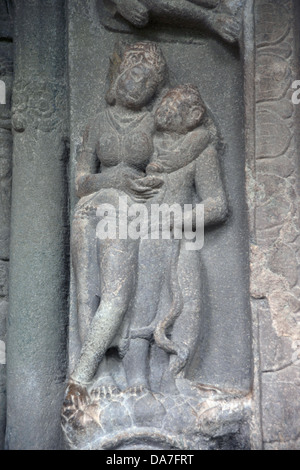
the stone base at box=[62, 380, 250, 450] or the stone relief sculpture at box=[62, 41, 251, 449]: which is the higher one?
the stone relief sculpture at box=[62, 41, 251, 449]

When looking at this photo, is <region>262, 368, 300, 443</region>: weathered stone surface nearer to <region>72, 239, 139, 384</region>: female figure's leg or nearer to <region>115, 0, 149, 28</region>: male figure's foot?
<region>72, 239, 139, 384</region>: female figure's leg

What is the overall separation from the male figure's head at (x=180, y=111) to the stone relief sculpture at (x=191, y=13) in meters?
0.36

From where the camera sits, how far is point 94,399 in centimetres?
305

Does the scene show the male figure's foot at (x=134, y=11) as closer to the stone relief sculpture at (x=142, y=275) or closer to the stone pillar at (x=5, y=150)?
the stone relief sculpture at (x=142, y=275)

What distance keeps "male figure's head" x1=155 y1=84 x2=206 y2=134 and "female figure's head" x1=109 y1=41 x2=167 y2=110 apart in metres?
0.11

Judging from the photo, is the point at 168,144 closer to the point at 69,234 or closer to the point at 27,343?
the point at 69,234

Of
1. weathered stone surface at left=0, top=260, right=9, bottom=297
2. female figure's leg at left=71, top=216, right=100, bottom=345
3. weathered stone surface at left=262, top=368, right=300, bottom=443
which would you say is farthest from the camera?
weathered stone surface at left=0, top=260, right=9, bottom=297

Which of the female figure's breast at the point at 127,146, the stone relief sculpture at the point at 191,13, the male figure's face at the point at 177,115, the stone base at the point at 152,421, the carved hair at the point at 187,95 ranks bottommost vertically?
the stone base at the point at 152,421

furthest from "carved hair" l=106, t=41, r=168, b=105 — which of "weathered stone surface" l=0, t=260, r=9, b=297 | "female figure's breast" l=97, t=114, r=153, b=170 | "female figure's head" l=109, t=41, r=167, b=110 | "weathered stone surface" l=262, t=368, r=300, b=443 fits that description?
"weathered stone surface" l=262, t=368, r=300, b=443

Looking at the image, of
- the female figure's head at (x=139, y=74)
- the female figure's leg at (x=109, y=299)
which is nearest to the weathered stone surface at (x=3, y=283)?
the female figure's leg at (x=109, y=299)

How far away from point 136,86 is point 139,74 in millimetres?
62

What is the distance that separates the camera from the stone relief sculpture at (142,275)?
9.86 ft

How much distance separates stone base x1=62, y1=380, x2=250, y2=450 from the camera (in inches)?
117

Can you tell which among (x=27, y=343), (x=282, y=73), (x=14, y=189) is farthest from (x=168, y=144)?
(x=27, y=343)
